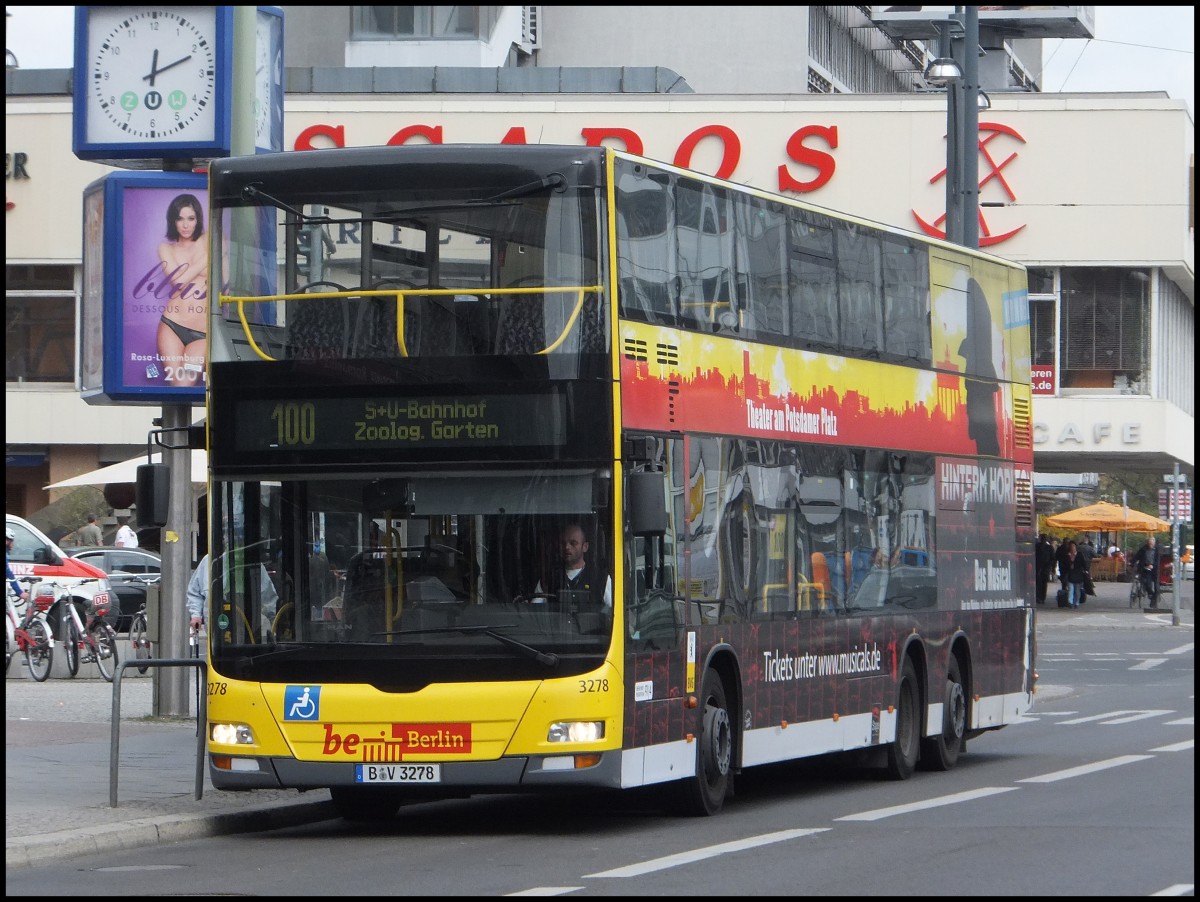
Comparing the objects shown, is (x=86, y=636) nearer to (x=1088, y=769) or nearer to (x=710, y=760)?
(x=1088, y=769)

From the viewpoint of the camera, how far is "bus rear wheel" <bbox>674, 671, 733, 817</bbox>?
13.6m

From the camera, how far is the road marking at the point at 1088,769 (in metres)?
16.4

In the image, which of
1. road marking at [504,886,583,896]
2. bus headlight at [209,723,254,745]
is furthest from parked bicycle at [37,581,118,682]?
road marking at [504,886,583,896]

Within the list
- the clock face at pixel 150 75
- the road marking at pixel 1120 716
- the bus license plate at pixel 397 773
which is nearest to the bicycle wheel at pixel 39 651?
the clock face at pixel 150 75

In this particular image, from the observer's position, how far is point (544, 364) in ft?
41.0

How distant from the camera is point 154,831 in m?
12.6

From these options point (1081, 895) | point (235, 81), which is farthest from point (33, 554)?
point (1081, 895)

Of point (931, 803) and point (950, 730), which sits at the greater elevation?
point (950, 730)

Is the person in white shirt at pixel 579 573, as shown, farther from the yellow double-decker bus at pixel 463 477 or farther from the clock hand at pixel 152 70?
the clock hand at pixel 152 70

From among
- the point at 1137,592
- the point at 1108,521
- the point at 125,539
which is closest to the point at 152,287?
the point at 125,539

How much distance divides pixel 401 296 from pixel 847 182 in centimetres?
3822

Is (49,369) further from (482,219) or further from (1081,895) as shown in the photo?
(1081,895)

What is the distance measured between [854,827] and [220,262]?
16.2ft

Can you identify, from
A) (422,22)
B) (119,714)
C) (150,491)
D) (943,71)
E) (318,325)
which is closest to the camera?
(318,325)
